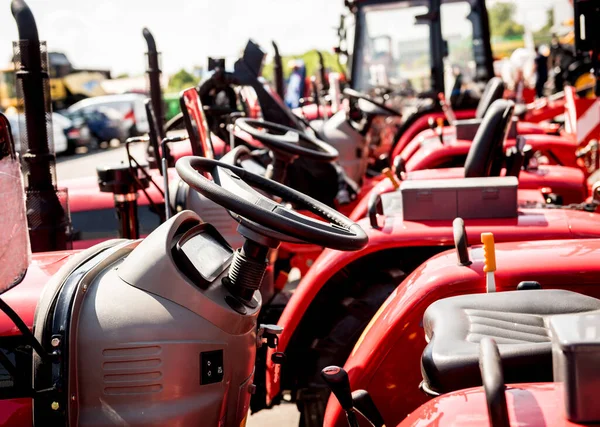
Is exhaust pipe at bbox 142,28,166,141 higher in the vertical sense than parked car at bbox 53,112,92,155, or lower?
higher

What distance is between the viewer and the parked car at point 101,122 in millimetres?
23188

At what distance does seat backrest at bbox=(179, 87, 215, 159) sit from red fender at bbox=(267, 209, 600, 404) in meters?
0.95

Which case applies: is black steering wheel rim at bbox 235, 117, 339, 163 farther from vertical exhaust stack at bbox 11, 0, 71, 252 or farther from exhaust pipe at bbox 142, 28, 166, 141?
exhaust pipe at bbox 142, 28, 166, 141

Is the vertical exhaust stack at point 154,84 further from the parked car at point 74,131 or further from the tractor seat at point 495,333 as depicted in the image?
the parked car at point 74,131

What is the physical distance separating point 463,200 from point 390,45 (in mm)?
6303

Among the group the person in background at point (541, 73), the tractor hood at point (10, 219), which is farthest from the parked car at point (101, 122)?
the tractor hood at point (10, 219)

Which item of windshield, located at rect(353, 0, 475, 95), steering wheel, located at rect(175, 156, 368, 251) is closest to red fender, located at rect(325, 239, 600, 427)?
steering wheel, located at rect(175, 156, 368, 251)

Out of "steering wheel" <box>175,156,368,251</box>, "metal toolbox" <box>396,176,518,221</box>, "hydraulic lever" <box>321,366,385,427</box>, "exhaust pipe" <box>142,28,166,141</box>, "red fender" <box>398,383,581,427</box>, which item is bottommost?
"hydraulic lever" <box>321,366,385,427</box>

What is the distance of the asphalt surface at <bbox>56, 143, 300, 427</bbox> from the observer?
3748 mm

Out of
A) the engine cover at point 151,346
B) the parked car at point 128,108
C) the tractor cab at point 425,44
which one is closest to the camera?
the engine cover at point 151,346

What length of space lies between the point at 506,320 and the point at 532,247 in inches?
24.5

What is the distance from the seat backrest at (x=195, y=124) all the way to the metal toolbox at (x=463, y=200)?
1070 mm

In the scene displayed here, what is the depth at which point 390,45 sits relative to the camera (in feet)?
29.8

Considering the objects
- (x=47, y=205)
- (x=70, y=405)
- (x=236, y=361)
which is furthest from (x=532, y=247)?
(x=47, y=205)
